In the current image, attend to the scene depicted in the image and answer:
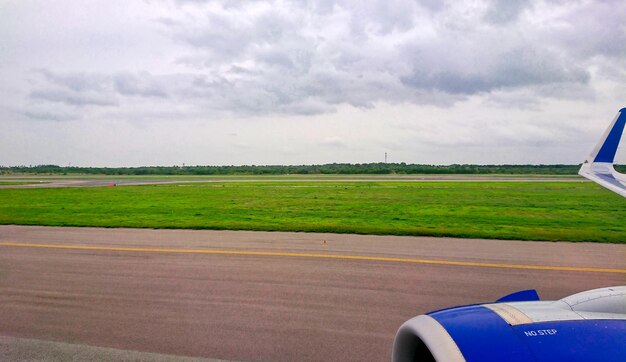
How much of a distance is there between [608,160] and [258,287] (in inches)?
211

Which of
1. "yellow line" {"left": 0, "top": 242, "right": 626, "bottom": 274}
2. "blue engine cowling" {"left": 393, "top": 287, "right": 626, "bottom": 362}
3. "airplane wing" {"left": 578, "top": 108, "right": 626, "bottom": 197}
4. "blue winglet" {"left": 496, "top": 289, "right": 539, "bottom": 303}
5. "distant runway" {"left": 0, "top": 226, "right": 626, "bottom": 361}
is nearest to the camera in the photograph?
"blue engine cowling" {"left": 393, "top": 287, "right": 626, "bottom": 362}

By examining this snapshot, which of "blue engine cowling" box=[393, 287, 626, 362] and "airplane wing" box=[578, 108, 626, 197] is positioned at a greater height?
"airplane wing" box=[578, 108, 626, 197]

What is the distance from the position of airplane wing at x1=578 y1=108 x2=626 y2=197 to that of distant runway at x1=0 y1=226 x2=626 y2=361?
1900mm

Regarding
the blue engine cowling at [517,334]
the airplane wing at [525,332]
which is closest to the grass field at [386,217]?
the airplane wing at [525,332]

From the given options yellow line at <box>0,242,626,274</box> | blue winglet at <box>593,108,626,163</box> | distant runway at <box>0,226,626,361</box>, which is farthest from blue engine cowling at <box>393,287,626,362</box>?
yellow line at <box>0,242,626,274</box>

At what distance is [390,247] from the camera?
966cm

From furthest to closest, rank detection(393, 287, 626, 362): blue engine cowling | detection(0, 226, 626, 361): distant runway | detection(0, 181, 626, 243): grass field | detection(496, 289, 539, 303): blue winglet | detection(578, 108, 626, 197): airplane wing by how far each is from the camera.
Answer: detection(0, 181, 626, 243): grass field → detection(578, 108, 626, 197): airplane wing → detection(0, 226, 626, 361): distant runway → detection(496, 289, 539, 303): blue winglet → detection(393, 287, 626, 362): blue engine cowling

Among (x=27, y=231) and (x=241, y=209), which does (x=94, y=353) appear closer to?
(x=27, y=231)

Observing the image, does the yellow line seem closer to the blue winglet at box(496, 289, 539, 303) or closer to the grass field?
the grass field

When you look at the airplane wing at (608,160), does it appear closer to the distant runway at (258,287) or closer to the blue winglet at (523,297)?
the distant runway at (258,287)

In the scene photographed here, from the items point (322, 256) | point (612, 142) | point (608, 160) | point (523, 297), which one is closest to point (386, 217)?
point (322, 256)

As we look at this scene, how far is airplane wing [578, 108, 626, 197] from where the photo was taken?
514 cm

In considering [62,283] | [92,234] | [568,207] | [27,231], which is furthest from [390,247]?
[568,207]

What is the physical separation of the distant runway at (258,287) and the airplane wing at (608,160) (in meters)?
1.90
